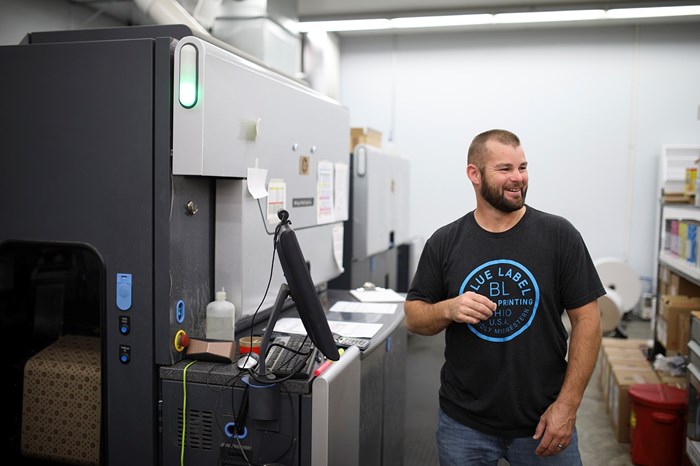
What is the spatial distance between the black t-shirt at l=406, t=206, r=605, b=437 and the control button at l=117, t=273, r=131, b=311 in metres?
0.97

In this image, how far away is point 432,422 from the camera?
12.3ft

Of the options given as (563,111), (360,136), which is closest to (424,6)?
(563,111)

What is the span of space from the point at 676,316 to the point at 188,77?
125 inches

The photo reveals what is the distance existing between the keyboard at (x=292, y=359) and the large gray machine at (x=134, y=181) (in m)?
0.28

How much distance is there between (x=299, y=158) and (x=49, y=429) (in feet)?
4.45

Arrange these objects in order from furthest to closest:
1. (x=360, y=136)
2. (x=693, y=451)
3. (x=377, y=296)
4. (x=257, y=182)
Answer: (x=360, y=136) → (x=377, y=296) → (x=693, y=451) → (x=257, y=182)

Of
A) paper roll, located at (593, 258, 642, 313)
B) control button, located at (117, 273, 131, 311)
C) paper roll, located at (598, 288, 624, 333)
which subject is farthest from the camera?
paper roll, located at (593, 258, 642, 313)

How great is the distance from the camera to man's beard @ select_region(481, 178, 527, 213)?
1.80 m

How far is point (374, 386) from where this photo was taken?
242 centimetres

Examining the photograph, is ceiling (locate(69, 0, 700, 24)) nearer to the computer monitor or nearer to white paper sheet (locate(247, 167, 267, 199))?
white paper sheet (locate(247, 167, 267, 199))

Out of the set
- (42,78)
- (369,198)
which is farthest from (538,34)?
(42,78)

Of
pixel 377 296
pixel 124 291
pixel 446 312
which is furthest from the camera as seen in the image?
pixel 377 296

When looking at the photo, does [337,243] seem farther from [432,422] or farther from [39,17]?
[39,17]

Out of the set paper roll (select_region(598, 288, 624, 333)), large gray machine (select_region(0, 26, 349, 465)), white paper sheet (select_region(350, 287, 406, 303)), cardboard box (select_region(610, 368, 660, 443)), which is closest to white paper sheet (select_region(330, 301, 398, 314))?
white paper sheet (select_region(350, 287, 406, 303))
